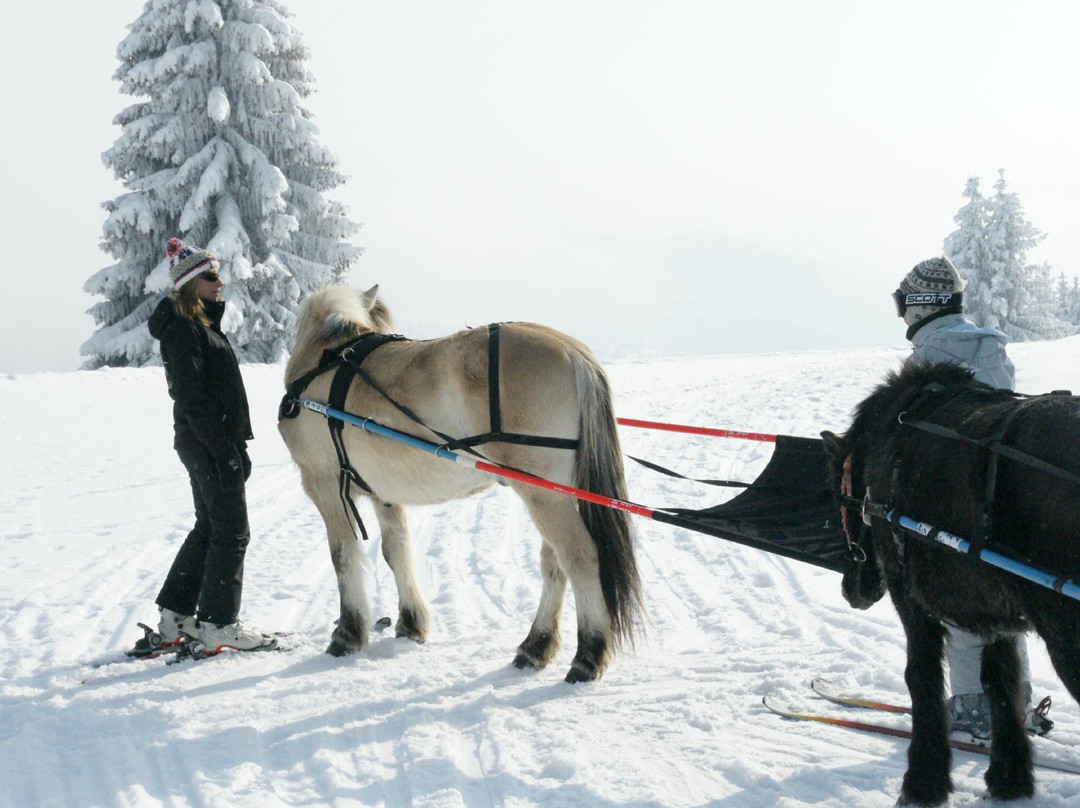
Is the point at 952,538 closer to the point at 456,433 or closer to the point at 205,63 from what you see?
the point at 456,433

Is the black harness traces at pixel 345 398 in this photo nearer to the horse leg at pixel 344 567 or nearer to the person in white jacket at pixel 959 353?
the horse leg at pixel 344 567

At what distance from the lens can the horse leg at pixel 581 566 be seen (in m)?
3.97

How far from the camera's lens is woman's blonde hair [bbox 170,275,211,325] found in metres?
4.48

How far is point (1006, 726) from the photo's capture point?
262 centimetres

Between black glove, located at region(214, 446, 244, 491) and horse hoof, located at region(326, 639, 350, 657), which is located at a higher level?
black glove, located at region(214, 446, 244, 491)

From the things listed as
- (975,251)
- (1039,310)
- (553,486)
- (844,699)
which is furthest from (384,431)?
(1039,310)

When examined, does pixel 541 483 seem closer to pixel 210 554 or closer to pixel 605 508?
pixel 605 508

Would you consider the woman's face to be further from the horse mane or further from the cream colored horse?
the cream colored horse

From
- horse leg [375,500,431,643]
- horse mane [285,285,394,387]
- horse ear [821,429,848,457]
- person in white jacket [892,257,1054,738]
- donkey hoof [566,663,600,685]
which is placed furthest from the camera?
horse mane [285,285,394,387]

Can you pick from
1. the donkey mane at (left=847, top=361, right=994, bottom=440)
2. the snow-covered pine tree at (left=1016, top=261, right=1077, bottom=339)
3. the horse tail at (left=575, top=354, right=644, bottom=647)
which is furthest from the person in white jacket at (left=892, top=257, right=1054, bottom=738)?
the snow-covered pine tree at (left=1016, top=261, right=1077, bottom=339)

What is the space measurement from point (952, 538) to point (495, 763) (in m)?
1.86

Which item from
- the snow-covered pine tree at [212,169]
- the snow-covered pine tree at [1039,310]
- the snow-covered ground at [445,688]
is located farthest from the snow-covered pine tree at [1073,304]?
the snow-covered ground at [445,688]

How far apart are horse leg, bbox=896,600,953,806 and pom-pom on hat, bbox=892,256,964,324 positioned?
49.1 inches

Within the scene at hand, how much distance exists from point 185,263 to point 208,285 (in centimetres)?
17
